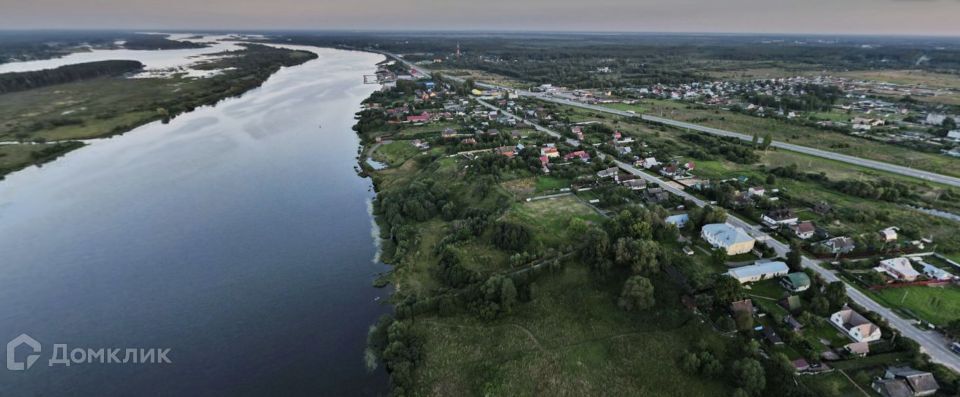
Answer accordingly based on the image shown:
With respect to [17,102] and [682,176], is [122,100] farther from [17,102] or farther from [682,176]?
[682,176]

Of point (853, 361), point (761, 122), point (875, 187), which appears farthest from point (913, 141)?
point (853, 361)

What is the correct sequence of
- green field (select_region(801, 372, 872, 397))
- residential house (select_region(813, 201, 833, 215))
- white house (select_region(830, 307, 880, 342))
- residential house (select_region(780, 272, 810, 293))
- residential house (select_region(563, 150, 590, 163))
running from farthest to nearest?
1. residential house (select_region(563, 150, 590, 163))
2. residential house (select_region(813, 201, 833, 215))
3. residential house (select_region(780, 272, 810, 293))
4. white house (select_region(830, 307, 880, 342))
5. green field (select_region(801, 372, 872, 397))

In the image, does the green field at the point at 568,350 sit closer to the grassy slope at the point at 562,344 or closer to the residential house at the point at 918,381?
the grassy slope at the point at 562,344

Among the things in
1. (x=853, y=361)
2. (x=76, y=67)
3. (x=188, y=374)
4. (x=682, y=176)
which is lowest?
(x=188, y=374)

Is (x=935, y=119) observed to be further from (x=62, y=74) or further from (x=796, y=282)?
(x=62, y=74)

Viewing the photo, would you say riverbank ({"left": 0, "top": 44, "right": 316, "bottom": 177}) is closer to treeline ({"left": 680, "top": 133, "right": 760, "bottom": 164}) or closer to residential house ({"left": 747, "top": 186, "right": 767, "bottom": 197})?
residential house ({"left": 747, "top": 186, "right": 767, "bottom": 197})

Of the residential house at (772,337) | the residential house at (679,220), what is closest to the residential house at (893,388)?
the residential house at (772,337)

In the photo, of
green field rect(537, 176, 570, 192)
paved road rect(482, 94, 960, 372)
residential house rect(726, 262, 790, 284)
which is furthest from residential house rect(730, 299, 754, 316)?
green field rect(537, 176, 570, 192)
